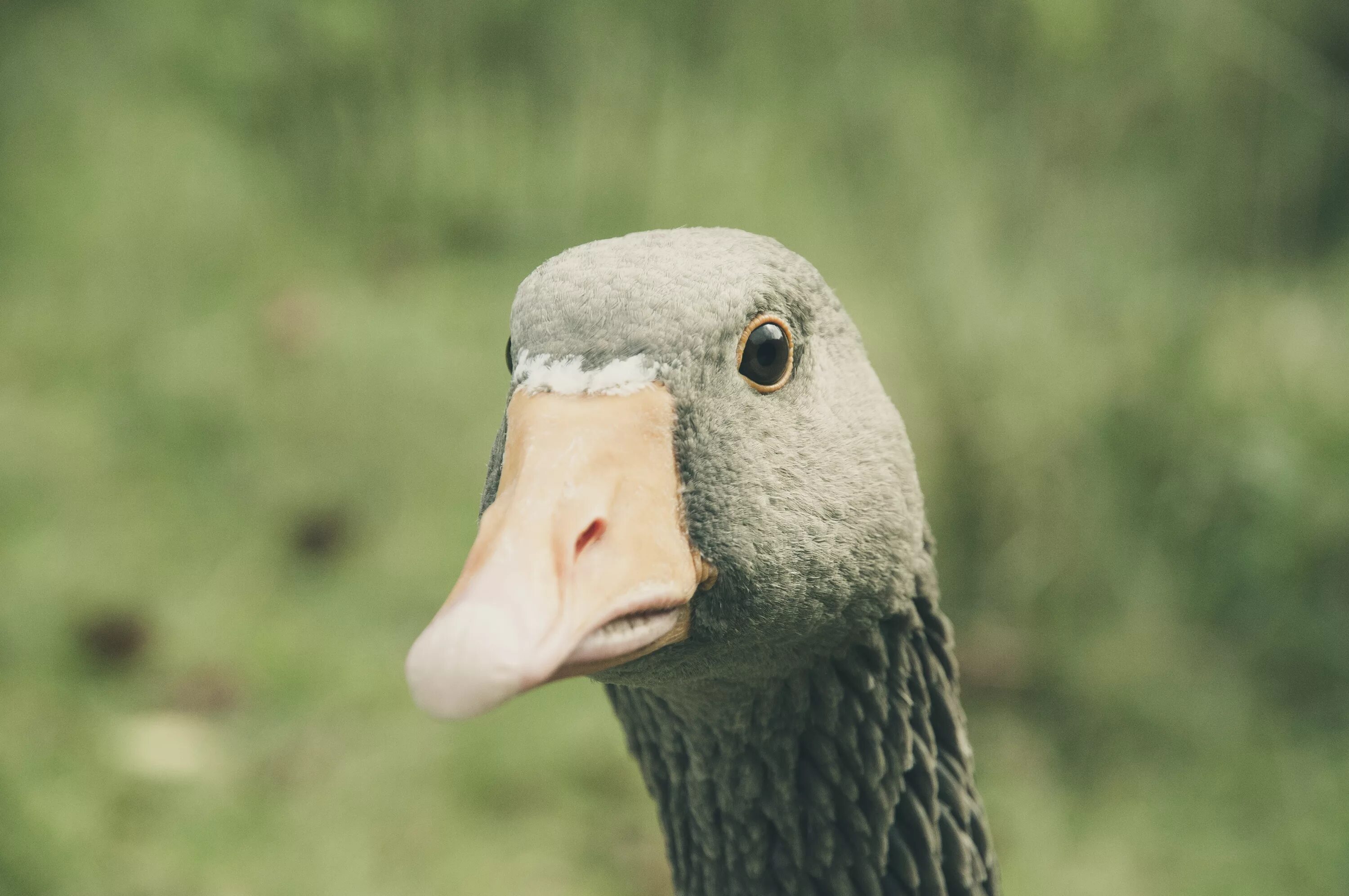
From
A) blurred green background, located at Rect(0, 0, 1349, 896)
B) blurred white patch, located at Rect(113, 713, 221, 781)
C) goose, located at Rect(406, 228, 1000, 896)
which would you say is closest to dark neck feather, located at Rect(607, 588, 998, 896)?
goose, located at Rect(406, 228, 1000, 896)

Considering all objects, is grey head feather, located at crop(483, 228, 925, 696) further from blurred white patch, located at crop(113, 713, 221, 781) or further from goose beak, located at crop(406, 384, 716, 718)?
blurred white patch, located at crop(113, 713, 221, 781)

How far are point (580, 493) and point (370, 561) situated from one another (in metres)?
3.48

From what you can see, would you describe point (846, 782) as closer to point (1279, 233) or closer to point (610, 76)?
point (610, 76)

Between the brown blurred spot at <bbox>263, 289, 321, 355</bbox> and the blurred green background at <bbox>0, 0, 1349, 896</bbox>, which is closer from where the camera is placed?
the blurred green background at <bbox>0, 0, 1349, 896</bbox>

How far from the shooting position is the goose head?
3.84ft

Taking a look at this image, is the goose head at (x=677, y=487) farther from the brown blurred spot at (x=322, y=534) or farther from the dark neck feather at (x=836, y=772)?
the brown blurred spot at (x=322, y=534)

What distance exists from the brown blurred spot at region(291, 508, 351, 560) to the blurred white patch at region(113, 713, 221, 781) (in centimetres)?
84

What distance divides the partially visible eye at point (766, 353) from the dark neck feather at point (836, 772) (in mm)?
512

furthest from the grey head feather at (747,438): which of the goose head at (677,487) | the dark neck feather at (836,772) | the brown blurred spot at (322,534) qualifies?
the brown blurred spot at (322,534)

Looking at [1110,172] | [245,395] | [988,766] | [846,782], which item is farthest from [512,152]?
[846,782]

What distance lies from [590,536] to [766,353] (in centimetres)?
45

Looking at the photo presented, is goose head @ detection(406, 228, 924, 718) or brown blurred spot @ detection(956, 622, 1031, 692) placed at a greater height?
goose head @ detection(406, 228, 924, 718)

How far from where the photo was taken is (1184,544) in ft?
13.5

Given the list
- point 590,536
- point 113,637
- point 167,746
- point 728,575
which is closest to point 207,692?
point 167,746
